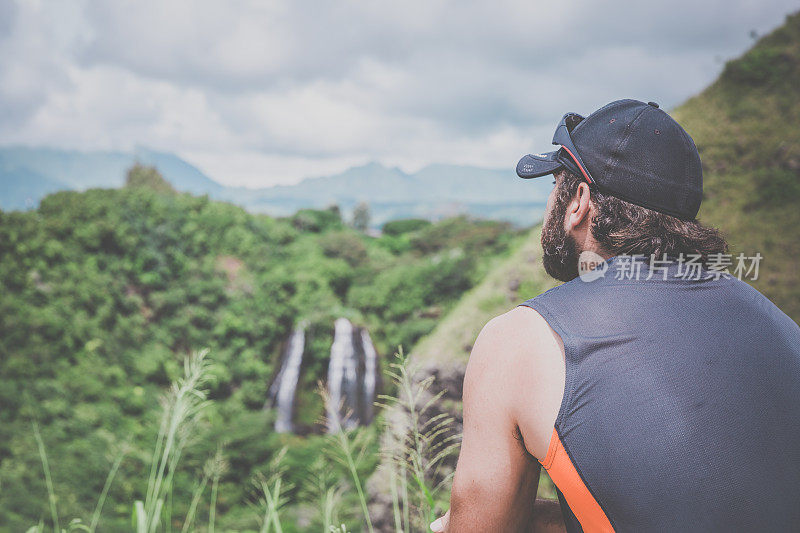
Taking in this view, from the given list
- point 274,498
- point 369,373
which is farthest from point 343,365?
point 274,498

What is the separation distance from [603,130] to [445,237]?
85.3 feet

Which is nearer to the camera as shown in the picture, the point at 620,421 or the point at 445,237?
the point at 620,421

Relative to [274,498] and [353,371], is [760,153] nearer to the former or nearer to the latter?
[274,498]

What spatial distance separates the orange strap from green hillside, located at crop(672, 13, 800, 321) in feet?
22.9

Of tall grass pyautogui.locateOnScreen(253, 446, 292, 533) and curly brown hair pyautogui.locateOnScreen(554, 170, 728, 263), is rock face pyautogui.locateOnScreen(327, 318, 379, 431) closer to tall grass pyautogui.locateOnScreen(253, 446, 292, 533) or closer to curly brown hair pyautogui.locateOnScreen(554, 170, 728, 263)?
tall grass pyautogui.locateOnScreen(253, 446, 292, 533)

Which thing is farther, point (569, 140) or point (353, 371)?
point (353, 371)

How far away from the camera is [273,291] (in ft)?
62.4

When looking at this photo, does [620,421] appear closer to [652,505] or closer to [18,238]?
[652,505]

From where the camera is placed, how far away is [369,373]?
15727mm

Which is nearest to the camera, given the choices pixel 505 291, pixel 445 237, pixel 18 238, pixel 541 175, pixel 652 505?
pixel 652 505

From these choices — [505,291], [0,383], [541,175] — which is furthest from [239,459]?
[541,175]

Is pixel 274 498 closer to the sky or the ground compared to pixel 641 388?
closer to the ground

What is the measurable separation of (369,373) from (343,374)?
92 cm

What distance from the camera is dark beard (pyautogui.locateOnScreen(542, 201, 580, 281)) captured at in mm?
1312
